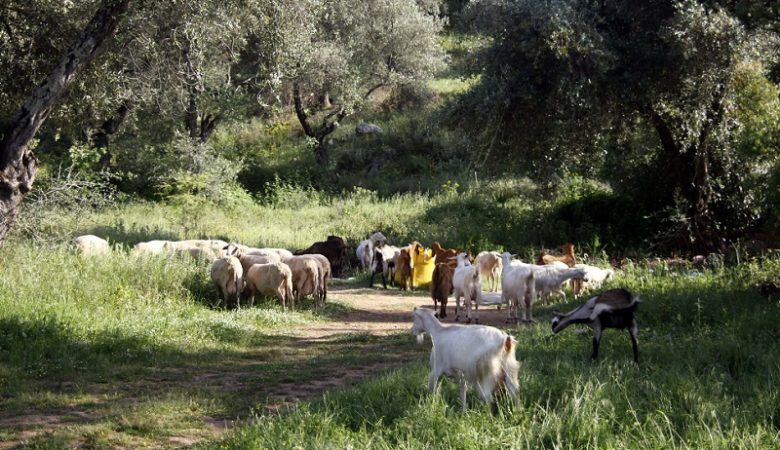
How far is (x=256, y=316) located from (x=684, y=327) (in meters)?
6.05

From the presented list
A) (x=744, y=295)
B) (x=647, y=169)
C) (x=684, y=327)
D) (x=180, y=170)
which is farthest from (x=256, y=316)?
(x=180, y=170)

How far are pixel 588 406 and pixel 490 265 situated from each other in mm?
11283

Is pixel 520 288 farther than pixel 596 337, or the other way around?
pixel 520 288

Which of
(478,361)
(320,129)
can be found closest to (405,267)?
(478,361)

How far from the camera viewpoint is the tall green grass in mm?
5418

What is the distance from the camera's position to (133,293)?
1189 centimetres

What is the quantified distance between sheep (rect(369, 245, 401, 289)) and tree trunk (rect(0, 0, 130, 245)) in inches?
338

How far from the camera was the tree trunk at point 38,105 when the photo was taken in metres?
11.3

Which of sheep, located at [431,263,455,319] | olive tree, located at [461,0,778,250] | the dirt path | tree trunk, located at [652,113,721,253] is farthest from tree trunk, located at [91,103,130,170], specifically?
the dirt path

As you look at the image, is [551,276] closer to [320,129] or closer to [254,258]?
[254,258]

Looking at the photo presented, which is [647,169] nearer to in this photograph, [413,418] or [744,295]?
[744,295]

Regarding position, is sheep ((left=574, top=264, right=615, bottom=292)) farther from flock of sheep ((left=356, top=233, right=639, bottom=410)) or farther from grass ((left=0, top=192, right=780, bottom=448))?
grass ((left=0, top=192, right=780, bottom=448))

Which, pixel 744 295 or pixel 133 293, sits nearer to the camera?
pixel 744 295

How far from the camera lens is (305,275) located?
1411 centimetres
